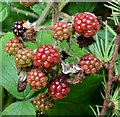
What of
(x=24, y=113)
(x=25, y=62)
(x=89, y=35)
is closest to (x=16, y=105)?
(x=24, y=113)

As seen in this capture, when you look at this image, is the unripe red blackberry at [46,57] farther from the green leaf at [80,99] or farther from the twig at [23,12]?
the twig at [23,12]

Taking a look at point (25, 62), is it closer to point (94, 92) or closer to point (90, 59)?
point (90, 59)

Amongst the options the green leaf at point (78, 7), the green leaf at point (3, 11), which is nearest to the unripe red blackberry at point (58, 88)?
the green leaf at point (3, 11)

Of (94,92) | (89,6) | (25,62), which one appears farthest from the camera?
(89,6)

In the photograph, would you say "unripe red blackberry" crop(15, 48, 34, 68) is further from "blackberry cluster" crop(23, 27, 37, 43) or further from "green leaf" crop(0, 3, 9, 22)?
"green leaf" crop(0, 3, 9, 22)

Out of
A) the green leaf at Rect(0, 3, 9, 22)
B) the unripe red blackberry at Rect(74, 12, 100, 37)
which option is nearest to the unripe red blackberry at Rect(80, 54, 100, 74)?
the unripe red blackberry at Rect(74, 12, 100, 37)

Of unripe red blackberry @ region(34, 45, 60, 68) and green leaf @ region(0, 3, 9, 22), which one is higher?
green leaf @ region(0, 3, 9, 22)
